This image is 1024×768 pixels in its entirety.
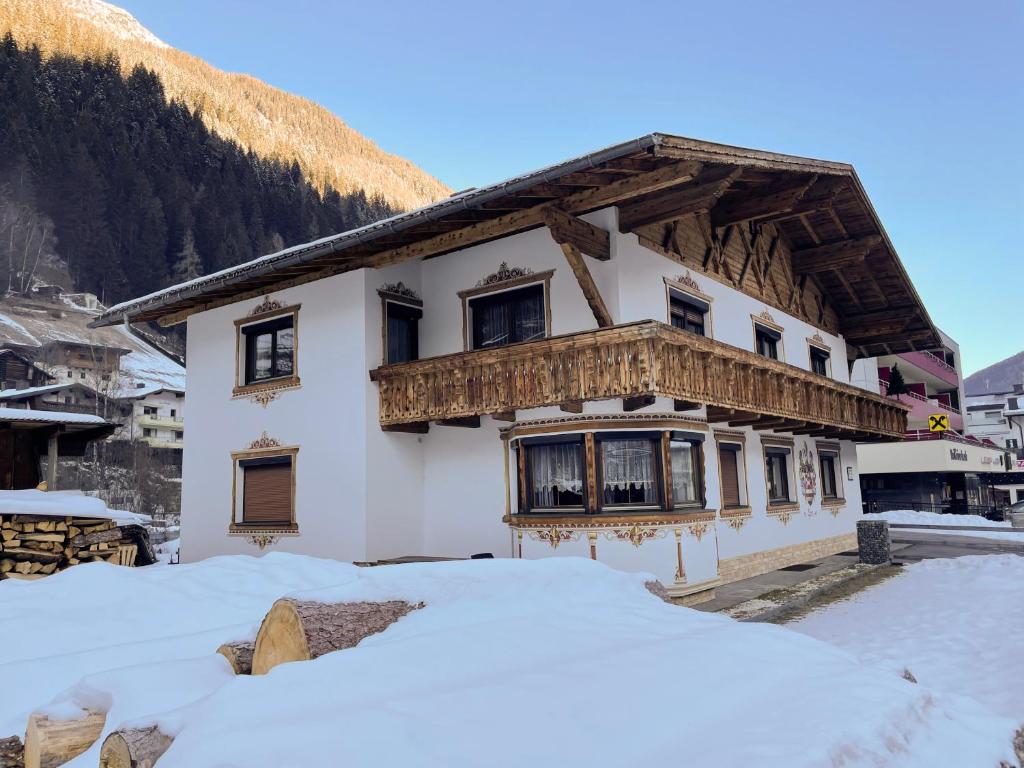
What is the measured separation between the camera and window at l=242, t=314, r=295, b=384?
15031 mm

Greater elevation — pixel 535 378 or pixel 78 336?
pixel 78 336

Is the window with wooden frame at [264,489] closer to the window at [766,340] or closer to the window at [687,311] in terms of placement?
the window at [687,311]

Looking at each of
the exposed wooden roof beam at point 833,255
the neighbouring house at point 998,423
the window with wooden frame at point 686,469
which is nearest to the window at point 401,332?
the window with wooden frame at point 686,469

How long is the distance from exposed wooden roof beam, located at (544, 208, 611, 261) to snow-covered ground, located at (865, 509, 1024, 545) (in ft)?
57.7

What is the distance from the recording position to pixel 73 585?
29.1 feet

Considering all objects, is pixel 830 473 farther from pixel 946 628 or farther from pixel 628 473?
pixel 946 628

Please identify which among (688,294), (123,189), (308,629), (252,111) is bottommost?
(308,629)

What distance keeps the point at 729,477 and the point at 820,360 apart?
7308 millimetres

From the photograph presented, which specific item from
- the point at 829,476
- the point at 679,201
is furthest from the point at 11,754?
the point at 829,476

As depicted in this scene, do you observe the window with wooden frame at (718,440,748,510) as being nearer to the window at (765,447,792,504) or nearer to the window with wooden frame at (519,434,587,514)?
the window at (765,447,792,504)

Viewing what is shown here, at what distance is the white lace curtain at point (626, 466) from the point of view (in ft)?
40.1

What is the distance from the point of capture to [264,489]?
14.9 meters

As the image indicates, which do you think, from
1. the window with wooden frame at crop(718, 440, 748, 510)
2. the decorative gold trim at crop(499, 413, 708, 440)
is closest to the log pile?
the decorative gold trim at crop(499, 413, 708, 440)

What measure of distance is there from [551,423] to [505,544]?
226cm
